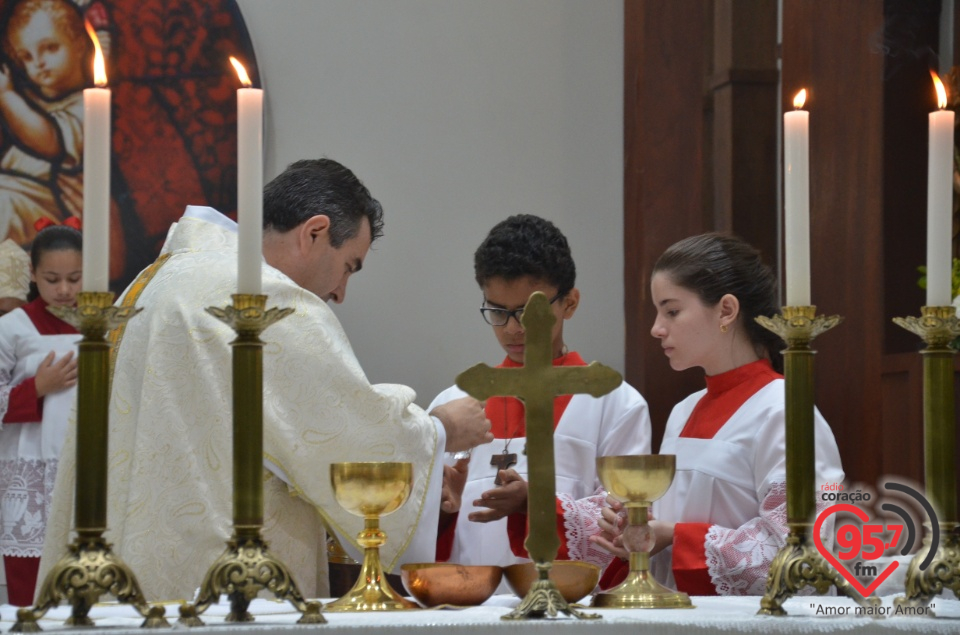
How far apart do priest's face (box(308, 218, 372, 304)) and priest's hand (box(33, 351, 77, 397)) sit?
198 centimetres

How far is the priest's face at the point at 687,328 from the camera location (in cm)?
336

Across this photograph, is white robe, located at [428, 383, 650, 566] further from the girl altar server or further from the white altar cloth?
the white altar cloth

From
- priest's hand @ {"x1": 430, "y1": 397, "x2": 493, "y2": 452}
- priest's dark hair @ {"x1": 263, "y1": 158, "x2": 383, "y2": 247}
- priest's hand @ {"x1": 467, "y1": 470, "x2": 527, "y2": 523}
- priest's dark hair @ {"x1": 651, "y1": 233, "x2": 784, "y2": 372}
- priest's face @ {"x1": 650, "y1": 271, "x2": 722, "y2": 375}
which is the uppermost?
priest's dark hair @ {"x1": 263, "y1": 158, "x2": 383, "y2": 247}

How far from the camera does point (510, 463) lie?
136 inches

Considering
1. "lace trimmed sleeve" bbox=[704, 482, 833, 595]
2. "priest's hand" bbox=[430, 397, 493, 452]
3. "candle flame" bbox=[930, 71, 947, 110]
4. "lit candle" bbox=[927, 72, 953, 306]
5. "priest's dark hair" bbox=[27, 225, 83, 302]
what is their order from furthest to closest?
1. "priest's dark hair" bbox=[27, 225, 83, 302]
2. "lace trimmed sleeve" bbox=[704, 482, 833, 595]
3. "priest's hand" bbox=[430, 397, 493, 452]
4. "candle flame" bbox=[930, 71, 947, 110]
5. "lit candle" bbox=[927, 72, 953, 306]

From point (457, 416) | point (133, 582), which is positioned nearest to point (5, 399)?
point (457, 416)

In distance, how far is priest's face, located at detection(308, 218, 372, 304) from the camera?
3.14 m

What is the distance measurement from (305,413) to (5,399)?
8.93 feet

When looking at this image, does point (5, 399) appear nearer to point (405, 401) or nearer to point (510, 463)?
point (510, 463)

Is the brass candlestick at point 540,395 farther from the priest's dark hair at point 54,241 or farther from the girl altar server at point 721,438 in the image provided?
the priest's dark hair at point 54,241

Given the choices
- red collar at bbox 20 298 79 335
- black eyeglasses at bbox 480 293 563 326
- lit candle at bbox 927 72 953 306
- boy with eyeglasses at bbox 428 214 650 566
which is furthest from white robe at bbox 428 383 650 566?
red collar at bbox 20 298 79 335

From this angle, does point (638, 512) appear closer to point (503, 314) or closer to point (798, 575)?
point (798, 575)

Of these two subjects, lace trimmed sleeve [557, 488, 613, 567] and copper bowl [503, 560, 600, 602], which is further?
lace trimmed sleeve [557, 488, 613, 567]

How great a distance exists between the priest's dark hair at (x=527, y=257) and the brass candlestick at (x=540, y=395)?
6.43 ft
